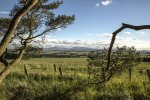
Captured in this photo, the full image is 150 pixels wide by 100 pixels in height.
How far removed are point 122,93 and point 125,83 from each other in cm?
232

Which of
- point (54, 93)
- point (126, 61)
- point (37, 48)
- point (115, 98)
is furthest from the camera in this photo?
point (37, 48)

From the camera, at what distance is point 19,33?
18891 mm

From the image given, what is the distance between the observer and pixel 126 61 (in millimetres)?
10219

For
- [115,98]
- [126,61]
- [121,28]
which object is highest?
[121,28]

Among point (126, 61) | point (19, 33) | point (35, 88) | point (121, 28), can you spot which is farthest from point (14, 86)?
point (121, 28)

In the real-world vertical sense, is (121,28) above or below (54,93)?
above

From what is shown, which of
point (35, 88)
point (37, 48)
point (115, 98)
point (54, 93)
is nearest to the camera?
point (115, 98)

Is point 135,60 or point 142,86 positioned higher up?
point 135,60

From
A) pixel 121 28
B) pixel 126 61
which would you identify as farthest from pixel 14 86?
pixel 121 28

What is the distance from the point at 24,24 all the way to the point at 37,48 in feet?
12.0

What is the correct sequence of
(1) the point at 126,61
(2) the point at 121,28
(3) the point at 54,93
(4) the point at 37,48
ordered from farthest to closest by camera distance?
(4) the point at 37,48
(3) the point at 54,93
(1) the point at 126,61
(2) the point at 121,28

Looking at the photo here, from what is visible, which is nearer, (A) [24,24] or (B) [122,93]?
(B) [122,93]

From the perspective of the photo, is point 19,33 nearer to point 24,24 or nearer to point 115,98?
point 24,24

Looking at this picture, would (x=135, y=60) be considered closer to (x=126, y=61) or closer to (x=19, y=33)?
(x=126, y=61)
